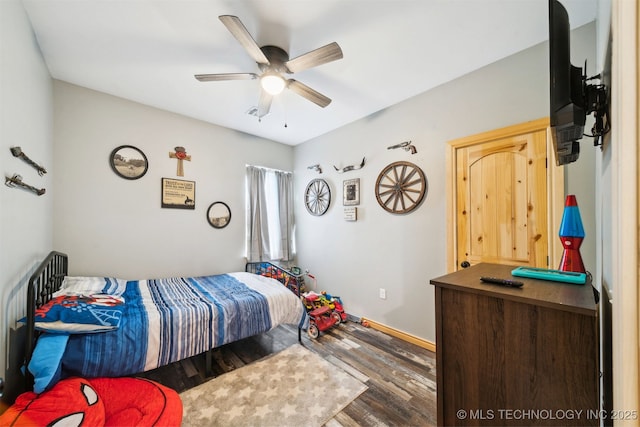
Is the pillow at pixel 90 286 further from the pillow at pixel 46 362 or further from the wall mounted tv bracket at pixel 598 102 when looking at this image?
the wall mounted tv bracket at pixel 598 102

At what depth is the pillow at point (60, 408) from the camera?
1.13 meters

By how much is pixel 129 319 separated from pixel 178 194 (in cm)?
175

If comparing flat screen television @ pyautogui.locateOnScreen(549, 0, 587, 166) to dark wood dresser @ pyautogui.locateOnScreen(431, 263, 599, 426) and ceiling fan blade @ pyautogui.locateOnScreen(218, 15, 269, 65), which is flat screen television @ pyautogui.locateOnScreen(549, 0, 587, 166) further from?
ceiling fan blade @ pyautogui.locateOnScreen(218, 15, 269, 65)

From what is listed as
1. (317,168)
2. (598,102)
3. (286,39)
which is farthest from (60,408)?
(317,168)

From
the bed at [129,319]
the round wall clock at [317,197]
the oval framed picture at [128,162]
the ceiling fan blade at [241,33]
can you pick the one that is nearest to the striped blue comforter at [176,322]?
the bed at [129,319]

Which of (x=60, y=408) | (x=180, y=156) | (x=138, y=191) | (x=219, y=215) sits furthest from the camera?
(x=219, y=215)

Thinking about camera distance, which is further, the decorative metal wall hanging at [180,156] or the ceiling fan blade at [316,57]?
the decorative metal wall hanging at [180,156]

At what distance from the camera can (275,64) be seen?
1.89m

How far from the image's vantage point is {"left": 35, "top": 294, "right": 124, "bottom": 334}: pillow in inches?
60.3

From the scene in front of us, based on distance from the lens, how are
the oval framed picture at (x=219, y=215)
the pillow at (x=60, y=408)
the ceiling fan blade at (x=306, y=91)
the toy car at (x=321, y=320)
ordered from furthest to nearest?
1. the oval framed picture at (x=219, y=215)
2. the toy car at (x=321, y=320)
3. the ceiling fan blade at (x=306, y=91)
4. the pillow at (x=60, y=408)

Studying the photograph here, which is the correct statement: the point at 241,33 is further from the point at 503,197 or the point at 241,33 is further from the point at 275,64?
the point at 503,197

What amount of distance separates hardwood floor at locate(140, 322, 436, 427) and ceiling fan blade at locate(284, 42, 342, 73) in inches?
96.6

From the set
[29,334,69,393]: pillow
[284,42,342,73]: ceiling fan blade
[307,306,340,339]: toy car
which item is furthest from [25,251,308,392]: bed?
[284,42,342,73]: ceiling fan blade

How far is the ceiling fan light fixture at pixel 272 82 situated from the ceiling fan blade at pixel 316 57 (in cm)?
11
